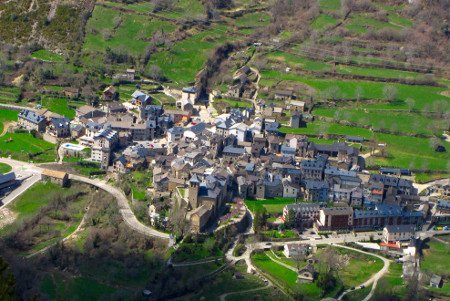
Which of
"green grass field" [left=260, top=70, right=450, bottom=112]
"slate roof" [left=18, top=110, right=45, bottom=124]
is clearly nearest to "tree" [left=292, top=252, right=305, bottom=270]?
"green grass field" [left=260, top=70, right=450, bottom=112]

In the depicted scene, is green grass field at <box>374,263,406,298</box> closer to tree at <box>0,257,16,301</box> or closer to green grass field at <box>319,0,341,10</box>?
tree at <box>0,257,16,301</box>

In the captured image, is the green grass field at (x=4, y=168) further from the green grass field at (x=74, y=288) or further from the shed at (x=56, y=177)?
the green grass field at (x=74, y=288)

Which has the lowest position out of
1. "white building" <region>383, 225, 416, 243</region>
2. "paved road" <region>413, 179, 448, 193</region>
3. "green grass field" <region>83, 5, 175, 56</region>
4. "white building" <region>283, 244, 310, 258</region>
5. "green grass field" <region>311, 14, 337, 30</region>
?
"white building" <region>283, 244, 310, 258</region>

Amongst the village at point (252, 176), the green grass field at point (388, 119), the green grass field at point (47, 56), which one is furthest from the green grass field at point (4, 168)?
the green grass field at point (388, 119)

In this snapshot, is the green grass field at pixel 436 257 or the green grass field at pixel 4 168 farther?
the green grass field at pixel 4 168

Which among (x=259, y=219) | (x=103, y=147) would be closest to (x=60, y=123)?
(x=103, y=147)

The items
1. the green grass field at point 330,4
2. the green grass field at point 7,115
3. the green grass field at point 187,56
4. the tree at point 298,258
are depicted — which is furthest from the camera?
the green grass field at point 330,4

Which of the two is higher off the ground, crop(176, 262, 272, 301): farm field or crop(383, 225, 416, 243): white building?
crop(383, 225, 416, 243): white building
